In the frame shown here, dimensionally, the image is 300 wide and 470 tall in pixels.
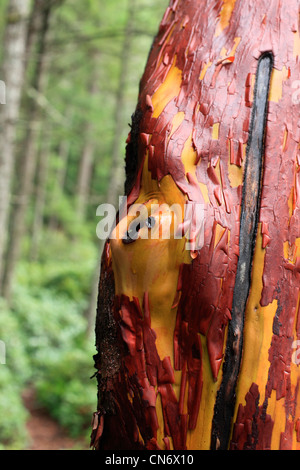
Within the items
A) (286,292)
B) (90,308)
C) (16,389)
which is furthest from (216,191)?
(90,308)

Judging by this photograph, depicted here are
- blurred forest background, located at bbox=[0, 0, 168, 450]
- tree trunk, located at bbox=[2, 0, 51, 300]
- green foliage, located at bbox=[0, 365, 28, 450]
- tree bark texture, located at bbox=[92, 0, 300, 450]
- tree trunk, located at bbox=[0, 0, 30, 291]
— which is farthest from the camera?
tree trunk, located at bbox=[2, 0, 51, 300]

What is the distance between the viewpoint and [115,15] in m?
8.58

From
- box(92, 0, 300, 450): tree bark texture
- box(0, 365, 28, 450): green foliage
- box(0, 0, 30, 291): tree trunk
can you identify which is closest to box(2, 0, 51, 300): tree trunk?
box(0, 0, 30, 291): tree trunk

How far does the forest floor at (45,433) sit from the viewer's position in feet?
16.2

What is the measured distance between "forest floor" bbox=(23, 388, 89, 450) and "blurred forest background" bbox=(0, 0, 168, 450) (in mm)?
82

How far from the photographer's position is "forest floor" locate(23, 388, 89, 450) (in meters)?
4.95

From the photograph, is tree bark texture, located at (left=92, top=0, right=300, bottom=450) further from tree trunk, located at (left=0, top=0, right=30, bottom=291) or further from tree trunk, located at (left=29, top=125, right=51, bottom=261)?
tree trunk, located at (left=29, top=125, right=51, bottom=261)

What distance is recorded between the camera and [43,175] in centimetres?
1202

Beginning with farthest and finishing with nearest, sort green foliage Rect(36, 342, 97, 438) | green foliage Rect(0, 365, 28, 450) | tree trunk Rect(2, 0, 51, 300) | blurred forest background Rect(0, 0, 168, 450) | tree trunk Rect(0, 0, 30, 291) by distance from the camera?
tree trunk Rect(2, 0, 51, 300), green foliage Rect(36, 342, 97, 438), blurred forest background Rect(0, 0, 168, 450), tree trunk Rect(0, 0, 30, 291), green foliage Rect(0, 365, 28, 450)
